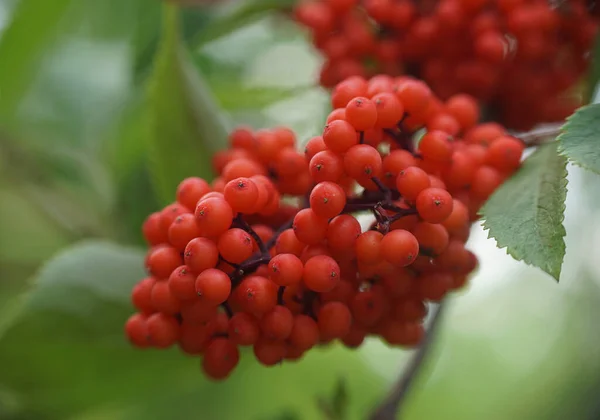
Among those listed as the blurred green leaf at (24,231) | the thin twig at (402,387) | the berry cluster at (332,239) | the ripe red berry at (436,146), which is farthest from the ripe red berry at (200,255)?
the blurred green leaf at (24,231)

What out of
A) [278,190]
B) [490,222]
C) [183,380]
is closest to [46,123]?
[183,380]

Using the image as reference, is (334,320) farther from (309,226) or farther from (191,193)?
(191,193)

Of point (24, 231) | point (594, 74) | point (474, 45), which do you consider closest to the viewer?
point (594, 74)

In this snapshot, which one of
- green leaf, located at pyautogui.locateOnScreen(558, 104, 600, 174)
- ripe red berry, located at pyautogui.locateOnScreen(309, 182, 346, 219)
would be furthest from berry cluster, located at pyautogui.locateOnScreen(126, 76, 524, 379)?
green leaf, located at pyautogui.locateOnScreen(558, 104, 600, 174)

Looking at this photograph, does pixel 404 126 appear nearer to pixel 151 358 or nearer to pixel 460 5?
pixel 460 5

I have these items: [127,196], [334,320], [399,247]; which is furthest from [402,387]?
[127,196]
